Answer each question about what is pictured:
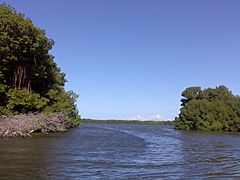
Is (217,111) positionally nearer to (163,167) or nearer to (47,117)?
(47,117)

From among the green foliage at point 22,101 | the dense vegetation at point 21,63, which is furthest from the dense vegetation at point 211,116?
the green foliage at point 22,101

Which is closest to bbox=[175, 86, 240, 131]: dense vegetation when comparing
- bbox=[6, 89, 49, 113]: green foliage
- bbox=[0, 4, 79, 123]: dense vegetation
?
bbox=[0, 4, 79, 123]: dense vegetation

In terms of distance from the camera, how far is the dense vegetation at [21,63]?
35594 mm

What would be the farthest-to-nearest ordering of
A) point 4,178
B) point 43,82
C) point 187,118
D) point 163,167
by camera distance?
point 187,118
point 43,82
point 163,167
point 4,178

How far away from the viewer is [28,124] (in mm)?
34750

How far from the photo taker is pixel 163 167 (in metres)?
16.4

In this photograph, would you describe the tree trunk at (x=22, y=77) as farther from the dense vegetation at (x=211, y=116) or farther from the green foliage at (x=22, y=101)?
the dense vegetation at (x=211, y=116)

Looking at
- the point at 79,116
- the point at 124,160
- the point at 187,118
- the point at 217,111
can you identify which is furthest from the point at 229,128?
the point at 124,160

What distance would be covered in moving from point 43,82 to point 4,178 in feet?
120

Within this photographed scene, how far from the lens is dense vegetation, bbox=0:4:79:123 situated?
3559cm

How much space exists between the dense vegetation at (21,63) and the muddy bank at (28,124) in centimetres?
207

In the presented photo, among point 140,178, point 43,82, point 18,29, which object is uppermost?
point 18,29

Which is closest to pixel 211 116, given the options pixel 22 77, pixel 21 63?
pixel 22 77

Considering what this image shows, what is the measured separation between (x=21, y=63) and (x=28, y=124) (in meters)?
9.13
